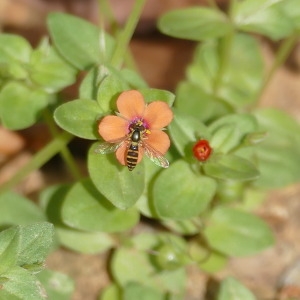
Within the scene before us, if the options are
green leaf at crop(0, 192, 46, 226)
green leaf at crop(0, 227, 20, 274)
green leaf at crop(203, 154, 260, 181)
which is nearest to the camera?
green leaf at crop(0, 227, 20, 274)

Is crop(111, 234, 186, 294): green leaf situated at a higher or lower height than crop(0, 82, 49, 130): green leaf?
lower

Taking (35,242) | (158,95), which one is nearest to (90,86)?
(158,95)

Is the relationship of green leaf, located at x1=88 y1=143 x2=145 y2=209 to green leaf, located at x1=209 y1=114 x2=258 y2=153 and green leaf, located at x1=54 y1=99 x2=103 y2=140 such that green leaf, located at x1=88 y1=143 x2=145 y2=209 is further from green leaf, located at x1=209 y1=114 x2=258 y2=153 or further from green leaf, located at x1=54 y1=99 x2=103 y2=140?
green leaf, located at x1=209 y1=114 x2=258 y2=153

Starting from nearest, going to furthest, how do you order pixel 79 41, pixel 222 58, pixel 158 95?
pixel 158 95 < pixel 79 41 < pixel 222 58

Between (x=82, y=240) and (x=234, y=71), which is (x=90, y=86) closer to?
(x=82, y=240)

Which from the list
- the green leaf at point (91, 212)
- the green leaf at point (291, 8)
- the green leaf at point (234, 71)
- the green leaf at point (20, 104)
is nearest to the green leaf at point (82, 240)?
the green leaf at point (91, 212)

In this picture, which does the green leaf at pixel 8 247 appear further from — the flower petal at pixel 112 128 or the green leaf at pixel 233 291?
the green leaf at pixel 233 291

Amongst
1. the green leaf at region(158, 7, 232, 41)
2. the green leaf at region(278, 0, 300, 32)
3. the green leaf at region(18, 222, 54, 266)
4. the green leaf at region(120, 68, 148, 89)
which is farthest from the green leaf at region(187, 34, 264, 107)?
the green leaf at region(18, 222, 54, 266)

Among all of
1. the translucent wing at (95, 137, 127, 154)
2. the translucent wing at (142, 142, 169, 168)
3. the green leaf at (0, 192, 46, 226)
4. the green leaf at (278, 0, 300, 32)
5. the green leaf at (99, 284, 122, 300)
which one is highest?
the green leaf at (278, 0, 300, 32)
